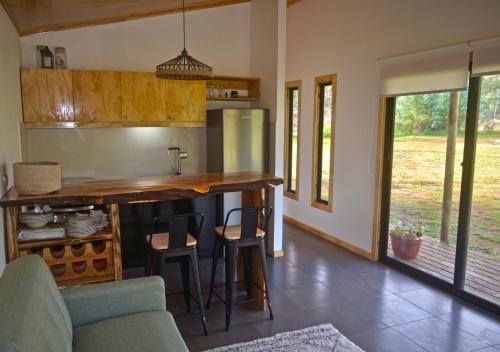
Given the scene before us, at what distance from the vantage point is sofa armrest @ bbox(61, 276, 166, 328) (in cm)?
239

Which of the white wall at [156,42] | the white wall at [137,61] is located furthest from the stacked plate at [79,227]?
the white wall at [156,42]

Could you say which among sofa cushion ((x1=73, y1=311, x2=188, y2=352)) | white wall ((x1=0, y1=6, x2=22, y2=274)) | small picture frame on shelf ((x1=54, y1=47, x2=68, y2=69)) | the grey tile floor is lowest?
the grey tile floor

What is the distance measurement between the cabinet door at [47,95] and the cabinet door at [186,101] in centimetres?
114

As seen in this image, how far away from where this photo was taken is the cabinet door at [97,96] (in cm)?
466

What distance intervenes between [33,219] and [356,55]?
4.07m

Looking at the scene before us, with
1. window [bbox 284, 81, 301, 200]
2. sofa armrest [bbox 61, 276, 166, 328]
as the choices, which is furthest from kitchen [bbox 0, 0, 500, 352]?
window [bbox 284, 81, 301, 200]

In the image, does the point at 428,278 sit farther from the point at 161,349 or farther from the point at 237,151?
the point at 161,349

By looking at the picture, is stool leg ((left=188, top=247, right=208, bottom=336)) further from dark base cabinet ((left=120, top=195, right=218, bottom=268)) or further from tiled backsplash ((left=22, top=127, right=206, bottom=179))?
tiled backsplash ((left=22, top=127, right=206, bottom=179))

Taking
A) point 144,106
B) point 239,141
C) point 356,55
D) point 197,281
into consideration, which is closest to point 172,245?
point 197,281

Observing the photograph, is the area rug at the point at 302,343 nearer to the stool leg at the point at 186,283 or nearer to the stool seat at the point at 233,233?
the stool leg at the point at 186,283

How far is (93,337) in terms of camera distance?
7.27ft

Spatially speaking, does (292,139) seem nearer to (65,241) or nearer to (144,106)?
(144,106)

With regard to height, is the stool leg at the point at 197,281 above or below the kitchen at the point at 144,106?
below

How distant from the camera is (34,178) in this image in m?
2.63
